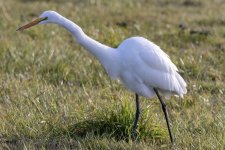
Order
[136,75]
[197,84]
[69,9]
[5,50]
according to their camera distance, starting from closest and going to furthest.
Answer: [136,75]
[197,84]
[5,50]
[69,9]

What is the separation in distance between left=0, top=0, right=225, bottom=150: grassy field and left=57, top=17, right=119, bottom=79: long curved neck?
0.47m

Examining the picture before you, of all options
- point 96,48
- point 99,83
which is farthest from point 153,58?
point 99,83

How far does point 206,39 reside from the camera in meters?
10.9

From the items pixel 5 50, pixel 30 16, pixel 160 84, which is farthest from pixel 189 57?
pixel 30 16

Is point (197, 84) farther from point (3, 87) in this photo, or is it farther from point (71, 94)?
point (3, 87)

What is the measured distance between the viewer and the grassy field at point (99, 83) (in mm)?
6000

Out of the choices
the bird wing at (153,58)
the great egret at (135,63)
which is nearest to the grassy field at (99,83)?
the great egret at (135,63)

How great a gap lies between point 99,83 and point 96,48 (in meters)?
2.43

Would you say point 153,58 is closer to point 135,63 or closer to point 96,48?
point 135,63

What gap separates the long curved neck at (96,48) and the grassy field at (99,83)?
0.47 metres

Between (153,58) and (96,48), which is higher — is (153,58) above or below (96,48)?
below

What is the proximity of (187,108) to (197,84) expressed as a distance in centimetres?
108

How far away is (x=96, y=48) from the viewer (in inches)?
229

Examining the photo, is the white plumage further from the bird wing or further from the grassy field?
the grassy field
